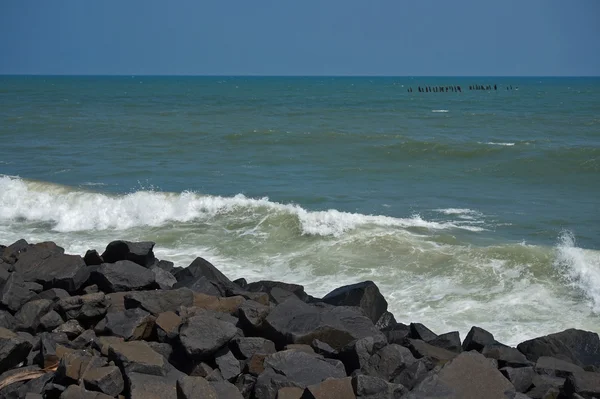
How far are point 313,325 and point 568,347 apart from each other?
114 inches

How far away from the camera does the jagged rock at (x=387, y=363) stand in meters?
6.87

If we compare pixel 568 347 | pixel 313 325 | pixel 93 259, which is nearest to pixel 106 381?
pixel 313 325

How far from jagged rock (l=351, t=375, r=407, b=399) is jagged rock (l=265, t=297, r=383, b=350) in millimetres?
1177

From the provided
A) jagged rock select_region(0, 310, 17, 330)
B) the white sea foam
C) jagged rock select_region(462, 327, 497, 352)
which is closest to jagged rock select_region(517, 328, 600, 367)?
jagged rock select_region(462, 327, 497, 352)

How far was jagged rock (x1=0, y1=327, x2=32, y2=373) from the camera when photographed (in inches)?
279

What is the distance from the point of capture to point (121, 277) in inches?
349

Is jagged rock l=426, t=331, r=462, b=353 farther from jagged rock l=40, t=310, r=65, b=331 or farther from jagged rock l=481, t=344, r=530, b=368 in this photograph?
jagged rock l=40, t=310, r=65, b=331

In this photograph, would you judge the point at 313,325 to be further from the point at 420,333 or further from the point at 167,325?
the point at 420,333

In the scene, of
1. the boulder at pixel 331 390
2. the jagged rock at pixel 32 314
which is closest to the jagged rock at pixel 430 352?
the boulder at pixel 331 390

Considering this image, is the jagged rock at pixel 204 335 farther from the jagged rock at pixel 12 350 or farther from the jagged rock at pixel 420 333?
the jagged rock at pixel 420 333

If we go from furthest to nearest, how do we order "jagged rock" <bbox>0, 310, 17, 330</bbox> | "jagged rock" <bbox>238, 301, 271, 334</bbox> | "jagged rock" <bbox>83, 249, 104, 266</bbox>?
"jagged rock" <bbox>83, 249, 104, 266</bbox>
"jagged rock" <bbox>0, 310, 17, 330</bbox>
"jagged rock" <bbox>238, 301, 271, 334</bbox>

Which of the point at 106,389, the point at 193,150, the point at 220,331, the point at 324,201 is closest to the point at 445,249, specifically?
the point at 324,201

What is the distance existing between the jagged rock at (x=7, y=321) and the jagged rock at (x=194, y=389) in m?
2.86

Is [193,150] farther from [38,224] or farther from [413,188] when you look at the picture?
[38,224]
